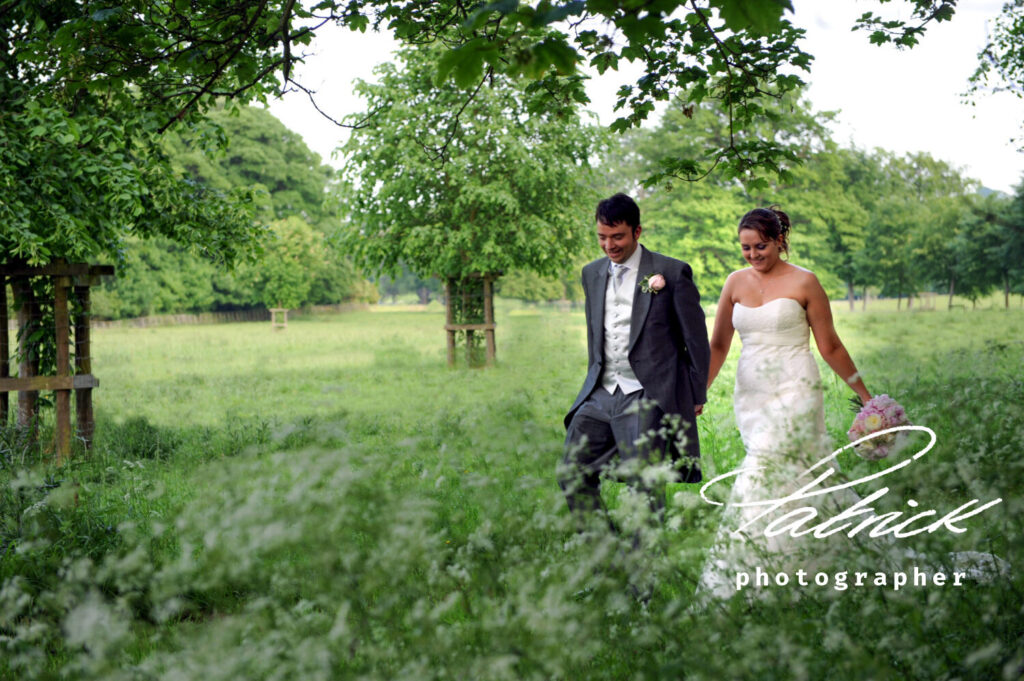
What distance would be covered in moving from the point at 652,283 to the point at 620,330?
360 mm

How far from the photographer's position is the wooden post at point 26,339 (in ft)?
33.0

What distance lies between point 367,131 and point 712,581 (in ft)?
61.4

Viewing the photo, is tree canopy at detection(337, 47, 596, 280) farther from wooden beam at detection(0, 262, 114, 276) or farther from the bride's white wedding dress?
the bride's white wedding dress

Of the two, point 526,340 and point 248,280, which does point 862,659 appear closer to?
point 526,340

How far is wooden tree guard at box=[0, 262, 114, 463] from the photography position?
376 inches

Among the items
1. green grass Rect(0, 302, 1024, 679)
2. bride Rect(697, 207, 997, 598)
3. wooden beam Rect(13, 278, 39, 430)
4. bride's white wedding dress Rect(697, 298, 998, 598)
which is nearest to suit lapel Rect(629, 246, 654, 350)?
bride Rect(697, 207, 997, 598)

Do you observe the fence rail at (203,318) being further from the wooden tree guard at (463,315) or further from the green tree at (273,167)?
the wooden tree guard at (463,315)

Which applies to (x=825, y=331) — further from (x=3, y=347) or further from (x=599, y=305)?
(x=3, y=347)

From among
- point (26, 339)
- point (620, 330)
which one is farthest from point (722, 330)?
point (26, 339)

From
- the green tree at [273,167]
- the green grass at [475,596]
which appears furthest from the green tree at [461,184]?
A: the green tree at [273,167]

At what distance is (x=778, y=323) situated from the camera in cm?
527

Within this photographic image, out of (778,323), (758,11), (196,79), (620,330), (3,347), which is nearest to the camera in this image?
(758,11)

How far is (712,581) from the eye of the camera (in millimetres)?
4648

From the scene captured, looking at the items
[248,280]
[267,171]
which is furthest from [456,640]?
[267,171]
